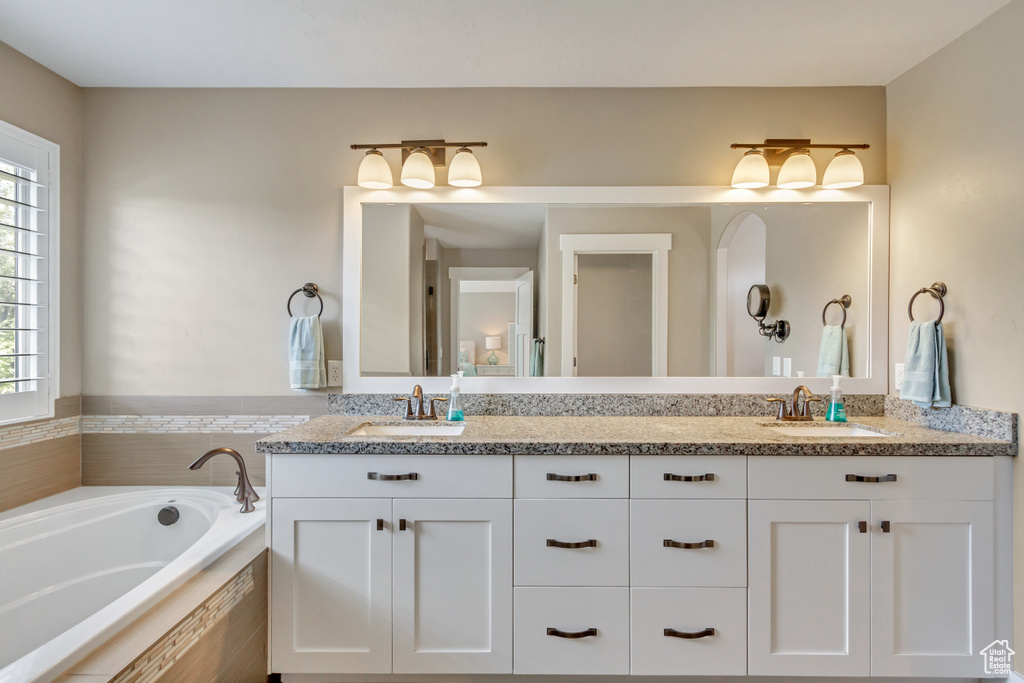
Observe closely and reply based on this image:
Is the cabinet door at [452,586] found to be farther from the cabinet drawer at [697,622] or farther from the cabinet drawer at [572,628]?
the cabinet drawer at [697,622]

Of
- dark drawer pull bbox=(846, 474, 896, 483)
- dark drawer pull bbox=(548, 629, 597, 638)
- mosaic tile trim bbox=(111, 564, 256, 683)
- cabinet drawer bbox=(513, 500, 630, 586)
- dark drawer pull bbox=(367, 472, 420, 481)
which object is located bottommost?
dark drawer pull bbox=(548, 629, 597, 638)

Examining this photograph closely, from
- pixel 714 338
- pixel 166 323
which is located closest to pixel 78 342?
pixel 166 323

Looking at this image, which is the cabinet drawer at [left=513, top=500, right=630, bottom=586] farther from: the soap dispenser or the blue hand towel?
the blue hand towel

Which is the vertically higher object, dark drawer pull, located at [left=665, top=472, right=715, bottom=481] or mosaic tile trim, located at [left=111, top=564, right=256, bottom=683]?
dark drawer pull, located at [left=665, top=472, right=715, bottom=481]

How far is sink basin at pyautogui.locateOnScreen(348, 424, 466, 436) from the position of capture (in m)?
2.01

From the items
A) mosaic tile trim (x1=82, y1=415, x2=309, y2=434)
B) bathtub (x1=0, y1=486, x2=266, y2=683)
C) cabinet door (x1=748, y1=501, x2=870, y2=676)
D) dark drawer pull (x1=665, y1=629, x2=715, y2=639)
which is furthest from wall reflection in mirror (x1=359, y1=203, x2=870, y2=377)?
dark drawer pull (x1=665, y1=629, x2=715, y2=639)

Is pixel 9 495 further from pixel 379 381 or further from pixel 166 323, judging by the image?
pixel 379 381

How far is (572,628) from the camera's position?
1713 millimetres

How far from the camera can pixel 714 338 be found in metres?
2.23

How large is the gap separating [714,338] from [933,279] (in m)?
0.82

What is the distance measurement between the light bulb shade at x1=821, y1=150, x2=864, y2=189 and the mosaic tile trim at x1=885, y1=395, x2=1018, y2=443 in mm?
905

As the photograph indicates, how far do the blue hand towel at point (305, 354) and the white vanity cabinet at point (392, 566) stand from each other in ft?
1.68

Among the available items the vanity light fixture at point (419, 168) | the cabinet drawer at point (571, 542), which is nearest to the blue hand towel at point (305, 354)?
the vanity light fixture at point (419, 168)

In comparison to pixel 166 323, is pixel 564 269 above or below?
above
